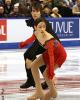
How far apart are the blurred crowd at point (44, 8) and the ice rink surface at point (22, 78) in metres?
2.31

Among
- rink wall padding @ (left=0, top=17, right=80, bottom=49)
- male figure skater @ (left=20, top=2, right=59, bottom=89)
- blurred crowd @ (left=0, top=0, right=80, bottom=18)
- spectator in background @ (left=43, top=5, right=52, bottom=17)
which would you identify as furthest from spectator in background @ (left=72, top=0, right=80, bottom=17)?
male figure skater @ (left=20, top=2, right=59, bottom=89)

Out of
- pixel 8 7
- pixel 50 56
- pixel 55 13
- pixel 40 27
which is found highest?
pixel 40 27

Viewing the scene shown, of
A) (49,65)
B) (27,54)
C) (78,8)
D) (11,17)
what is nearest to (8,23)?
(11,17)

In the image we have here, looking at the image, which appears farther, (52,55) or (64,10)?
(64,10)

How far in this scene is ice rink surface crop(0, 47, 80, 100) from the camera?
287 inches

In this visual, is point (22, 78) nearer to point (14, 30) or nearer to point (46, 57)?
point (46, 57)

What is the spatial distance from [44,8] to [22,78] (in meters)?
7.71

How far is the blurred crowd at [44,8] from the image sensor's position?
52.7 ft

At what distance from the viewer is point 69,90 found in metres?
7.78

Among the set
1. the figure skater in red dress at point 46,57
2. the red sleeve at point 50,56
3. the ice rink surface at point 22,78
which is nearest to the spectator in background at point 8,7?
the ice rink surface at point 22,78

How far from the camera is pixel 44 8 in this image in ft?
54.9

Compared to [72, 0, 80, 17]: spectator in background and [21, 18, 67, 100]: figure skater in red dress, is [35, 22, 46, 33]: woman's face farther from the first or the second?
[72, 0, 80, 17]: spectator in background

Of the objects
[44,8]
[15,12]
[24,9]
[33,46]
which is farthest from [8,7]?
[33,46]

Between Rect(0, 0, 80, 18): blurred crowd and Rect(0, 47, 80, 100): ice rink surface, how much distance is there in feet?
7.58
